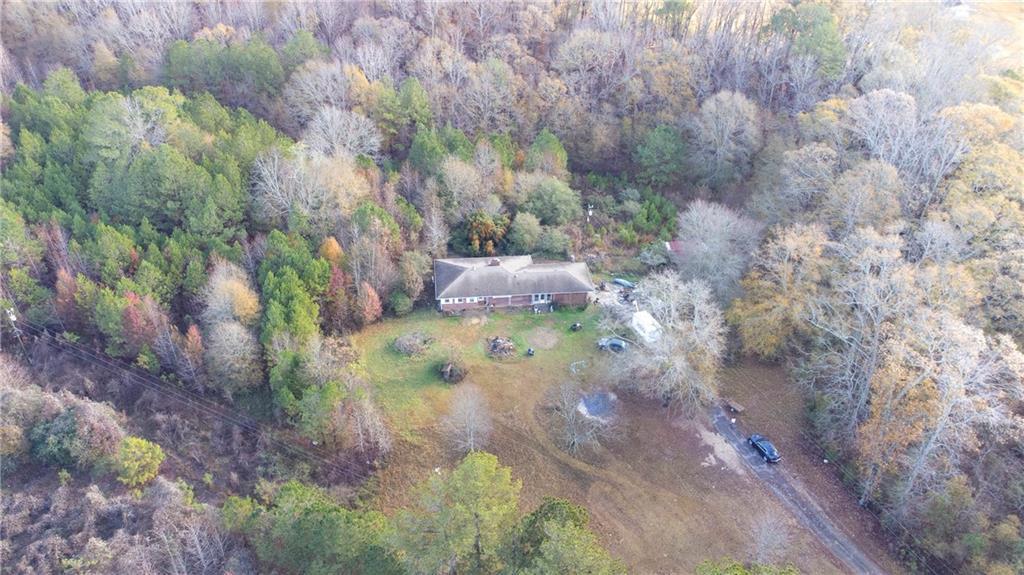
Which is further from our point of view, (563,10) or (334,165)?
(563,10)

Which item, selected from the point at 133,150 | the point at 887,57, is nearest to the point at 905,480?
the point at 887,57

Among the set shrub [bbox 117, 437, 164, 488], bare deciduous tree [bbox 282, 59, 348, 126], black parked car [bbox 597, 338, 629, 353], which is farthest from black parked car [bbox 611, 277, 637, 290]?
shrub [bbox 117, 437, 164, 488]

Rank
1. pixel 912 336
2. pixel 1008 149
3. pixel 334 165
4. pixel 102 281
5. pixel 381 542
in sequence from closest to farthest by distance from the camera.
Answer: pixel 381 542 → pixel 912 336 → pixel 1008 149 → pixel 102 281 → pixel 334 165

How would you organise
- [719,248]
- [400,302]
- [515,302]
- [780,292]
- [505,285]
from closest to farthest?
1. [780,292]
2. [719,248]
3. [400,302]
4. [505,285]
5. [515,302]

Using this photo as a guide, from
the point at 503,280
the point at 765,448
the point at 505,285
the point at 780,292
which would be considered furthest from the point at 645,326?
the point at 765,448

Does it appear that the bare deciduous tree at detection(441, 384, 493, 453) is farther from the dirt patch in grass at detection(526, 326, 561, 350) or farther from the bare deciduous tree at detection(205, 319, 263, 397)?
the bare deciduous tree at detection(205, 319, 263, 397)

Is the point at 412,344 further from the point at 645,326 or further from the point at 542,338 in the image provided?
the point at 645,326

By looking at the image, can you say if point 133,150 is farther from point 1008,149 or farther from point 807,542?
point 1008,149

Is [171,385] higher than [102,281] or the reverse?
the reverse
